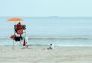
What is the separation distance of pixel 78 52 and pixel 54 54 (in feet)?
5.58

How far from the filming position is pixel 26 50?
2300 centimetres

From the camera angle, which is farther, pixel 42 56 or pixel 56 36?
pixel 56 36

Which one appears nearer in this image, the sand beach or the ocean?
the sand beach

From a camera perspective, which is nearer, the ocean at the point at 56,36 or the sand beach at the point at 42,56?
the sand beach at the point at 42,56

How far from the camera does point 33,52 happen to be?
22.2 metres

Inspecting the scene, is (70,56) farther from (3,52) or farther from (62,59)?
(3,52)

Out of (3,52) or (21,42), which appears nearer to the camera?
(3,52)

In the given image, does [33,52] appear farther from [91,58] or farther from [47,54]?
[91,58]

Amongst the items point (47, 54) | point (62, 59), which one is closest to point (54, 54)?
point (47, 54)

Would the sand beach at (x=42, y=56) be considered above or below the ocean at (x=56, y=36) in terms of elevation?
below

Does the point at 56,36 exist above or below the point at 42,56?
above

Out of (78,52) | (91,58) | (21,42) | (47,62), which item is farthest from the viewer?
(21,42)

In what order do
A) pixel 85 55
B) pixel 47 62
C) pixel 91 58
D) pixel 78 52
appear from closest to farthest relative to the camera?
pixel 47 62
pixel 91 58
pixel 85 55
pixel 78 52

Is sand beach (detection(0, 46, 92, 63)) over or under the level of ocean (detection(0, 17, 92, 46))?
under
